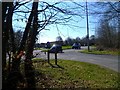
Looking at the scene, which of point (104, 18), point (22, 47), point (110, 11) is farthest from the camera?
point (104, 18)

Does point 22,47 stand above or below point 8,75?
above

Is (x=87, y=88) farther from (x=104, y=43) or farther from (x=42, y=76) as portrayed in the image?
(x=104, y=43)

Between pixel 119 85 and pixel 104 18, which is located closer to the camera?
pixel 119 85

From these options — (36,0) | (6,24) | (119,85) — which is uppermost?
(36,0)

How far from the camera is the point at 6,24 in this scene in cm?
880

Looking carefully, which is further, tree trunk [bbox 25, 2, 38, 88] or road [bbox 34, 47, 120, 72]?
road [bbox 34, 47, 120, 72]

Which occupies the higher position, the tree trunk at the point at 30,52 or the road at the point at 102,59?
the tree trunk at the point at 30,52

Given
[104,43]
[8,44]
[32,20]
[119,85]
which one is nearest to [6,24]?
[8,44]

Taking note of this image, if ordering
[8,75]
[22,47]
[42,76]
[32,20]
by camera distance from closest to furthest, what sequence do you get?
[8,75] < [22,47] < [32,20] < [42,76]

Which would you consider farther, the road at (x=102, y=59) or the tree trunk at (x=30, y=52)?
the road at (x=102, y=59)

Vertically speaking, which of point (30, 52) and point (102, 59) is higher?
point (30, 52)

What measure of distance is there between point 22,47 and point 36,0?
1.75m

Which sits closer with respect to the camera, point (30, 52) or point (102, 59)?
point (30, 52)

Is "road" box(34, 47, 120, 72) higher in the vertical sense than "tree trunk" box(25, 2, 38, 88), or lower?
lower
